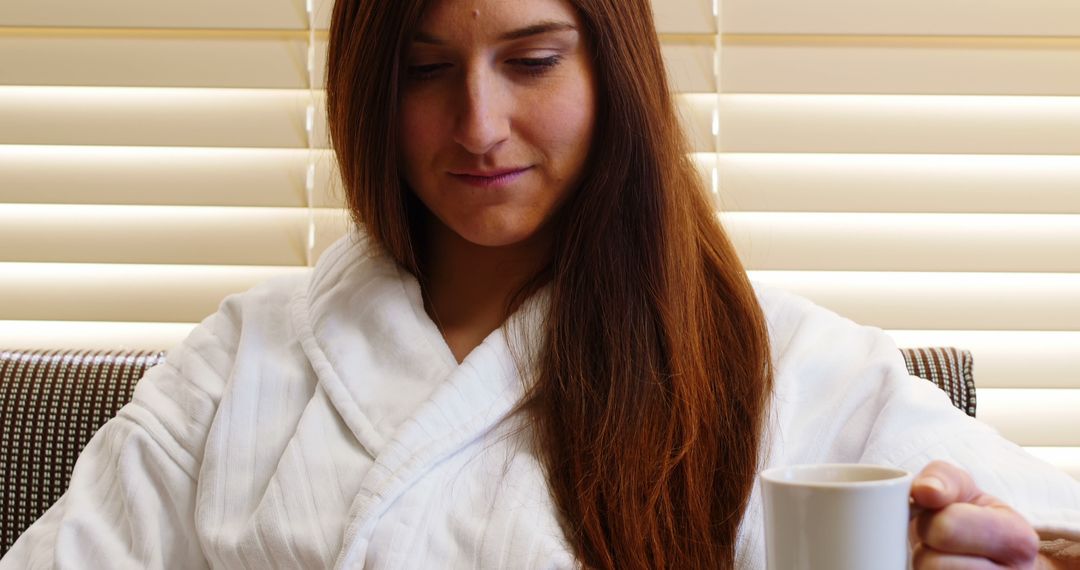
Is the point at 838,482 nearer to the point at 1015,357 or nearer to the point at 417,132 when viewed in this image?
the point at 417,132

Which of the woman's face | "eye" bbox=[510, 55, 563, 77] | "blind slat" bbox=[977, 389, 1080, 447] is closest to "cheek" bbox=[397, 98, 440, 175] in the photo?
the woman's face

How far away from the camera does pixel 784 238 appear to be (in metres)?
2.04

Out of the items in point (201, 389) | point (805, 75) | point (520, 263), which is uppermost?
point (805, 75)

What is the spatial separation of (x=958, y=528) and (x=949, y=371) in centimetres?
82

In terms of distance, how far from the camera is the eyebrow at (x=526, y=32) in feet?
4.01

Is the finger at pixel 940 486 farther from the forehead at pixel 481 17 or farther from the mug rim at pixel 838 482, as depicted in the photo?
the forehead at pixel 481 17

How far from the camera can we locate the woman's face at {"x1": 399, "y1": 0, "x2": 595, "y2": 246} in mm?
1220

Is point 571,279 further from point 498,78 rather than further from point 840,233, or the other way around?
point 840,233

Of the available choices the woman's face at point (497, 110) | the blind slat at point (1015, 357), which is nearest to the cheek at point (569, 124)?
the woman's face at point (497, 110)

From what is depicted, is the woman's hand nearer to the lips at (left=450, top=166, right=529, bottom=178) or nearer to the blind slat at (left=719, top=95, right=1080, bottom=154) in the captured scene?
the lips at (left=450, top=166, right=529, bottom=178)

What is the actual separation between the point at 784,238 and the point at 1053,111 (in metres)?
0.53

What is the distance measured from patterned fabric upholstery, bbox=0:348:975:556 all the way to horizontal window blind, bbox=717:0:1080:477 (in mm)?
435

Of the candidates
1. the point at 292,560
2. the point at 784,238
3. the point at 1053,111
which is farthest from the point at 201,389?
the point at 1053,111

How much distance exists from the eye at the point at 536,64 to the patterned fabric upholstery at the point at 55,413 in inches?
26.8
